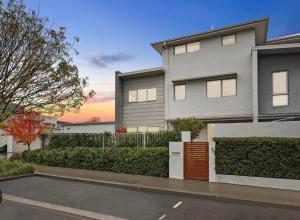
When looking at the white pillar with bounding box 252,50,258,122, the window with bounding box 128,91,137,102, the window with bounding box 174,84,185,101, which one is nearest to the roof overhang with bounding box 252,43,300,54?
the white pillar with bounding box 252,50,258,122

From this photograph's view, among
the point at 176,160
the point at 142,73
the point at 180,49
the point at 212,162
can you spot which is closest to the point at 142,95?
the point at 142,73

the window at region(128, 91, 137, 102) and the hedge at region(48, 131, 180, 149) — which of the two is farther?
the window at region(128, 91, 137, 102)

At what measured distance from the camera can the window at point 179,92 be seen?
21.4m

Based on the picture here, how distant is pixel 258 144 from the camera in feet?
39.5

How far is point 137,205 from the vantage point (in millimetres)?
9180

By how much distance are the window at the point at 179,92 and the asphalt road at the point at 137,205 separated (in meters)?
10.9

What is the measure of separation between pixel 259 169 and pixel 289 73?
9113 mm

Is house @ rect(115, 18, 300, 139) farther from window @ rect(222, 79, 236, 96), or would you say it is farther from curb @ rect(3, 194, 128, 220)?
curb @ rect(3, 194, 128, 220)

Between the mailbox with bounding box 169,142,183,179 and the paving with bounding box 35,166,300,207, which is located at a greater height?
the mailbox with bounding box 169,142,183,179

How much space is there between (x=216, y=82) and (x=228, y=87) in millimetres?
899

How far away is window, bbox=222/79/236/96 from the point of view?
19.7m

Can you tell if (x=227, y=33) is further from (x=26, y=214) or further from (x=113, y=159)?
(x=26, y=214)

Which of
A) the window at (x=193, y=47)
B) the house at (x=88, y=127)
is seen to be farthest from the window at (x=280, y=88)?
the house at (x=88, y=127)

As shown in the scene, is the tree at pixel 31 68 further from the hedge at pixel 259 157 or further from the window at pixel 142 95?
the window at pixel 142 95
